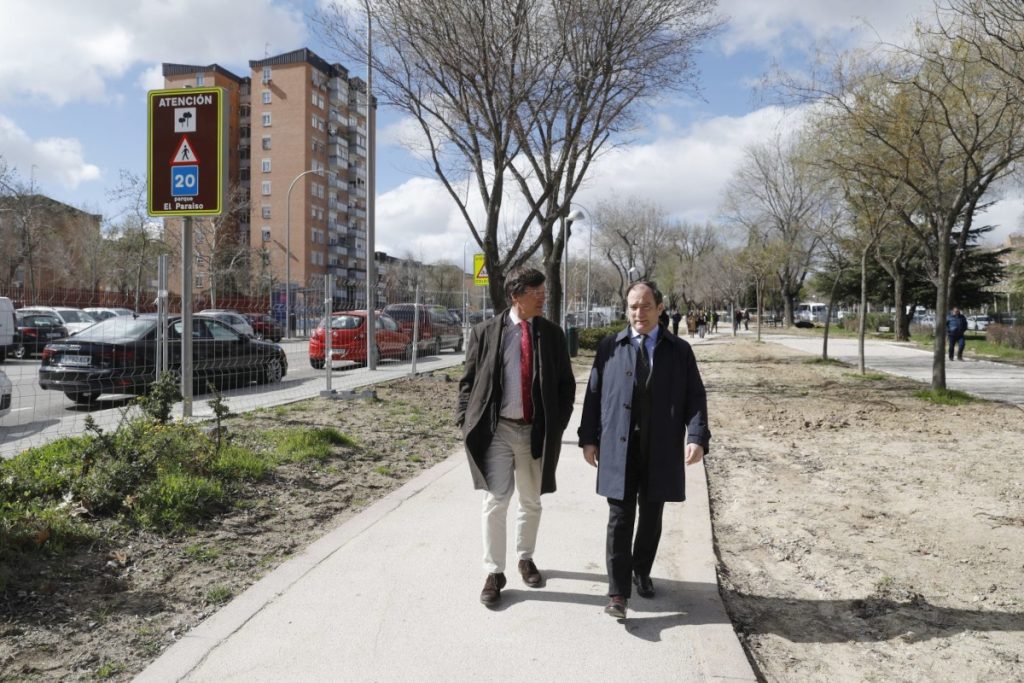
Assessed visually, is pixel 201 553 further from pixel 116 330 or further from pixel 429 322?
pixel 429 322

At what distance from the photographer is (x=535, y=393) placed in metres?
3.98

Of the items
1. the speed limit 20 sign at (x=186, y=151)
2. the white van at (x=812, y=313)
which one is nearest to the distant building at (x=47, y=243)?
the speed limit 20 sign at (x=186, y=151)

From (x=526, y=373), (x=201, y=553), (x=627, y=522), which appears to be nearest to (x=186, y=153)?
(x=201, y=553)

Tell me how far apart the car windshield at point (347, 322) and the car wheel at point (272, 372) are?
3.88 meters

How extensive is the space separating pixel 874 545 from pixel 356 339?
598 inches

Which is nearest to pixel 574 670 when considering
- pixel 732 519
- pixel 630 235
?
pixel 732 519

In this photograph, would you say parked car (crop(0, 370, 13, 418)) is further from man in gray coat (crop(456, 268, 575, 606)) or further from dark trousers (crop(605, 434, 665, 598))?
dark trousers (crop(605, 434, 665, 598))

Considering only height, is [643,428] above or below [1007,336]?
above

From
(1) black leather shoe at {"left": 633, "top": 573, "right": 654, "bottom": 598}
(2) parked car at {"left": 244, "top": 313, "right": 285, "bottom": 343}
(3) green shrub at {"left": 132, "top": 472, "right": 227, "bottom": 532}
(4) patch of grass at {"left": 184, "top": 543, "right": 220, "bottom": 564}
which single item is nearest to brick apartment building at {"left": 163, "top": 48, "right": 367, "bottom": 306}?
(2) parked car at {"left": 244, "top": 313, "right": 285, "bottom": 343}

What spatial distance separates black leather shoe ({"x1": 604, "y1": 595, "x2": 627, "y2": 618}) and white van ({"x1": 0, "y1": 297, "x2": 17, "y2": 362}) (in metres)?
6.26

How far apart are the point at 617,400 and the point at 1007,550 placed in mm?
3053

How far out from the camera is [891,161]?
43.0 feet

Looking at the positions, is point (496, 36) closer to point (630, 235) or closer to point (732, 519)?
point (732, 519)

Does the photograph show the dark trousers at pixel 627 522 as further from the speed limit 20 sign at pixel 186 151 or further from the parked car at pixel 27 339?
the parked car at pixel 27 339
